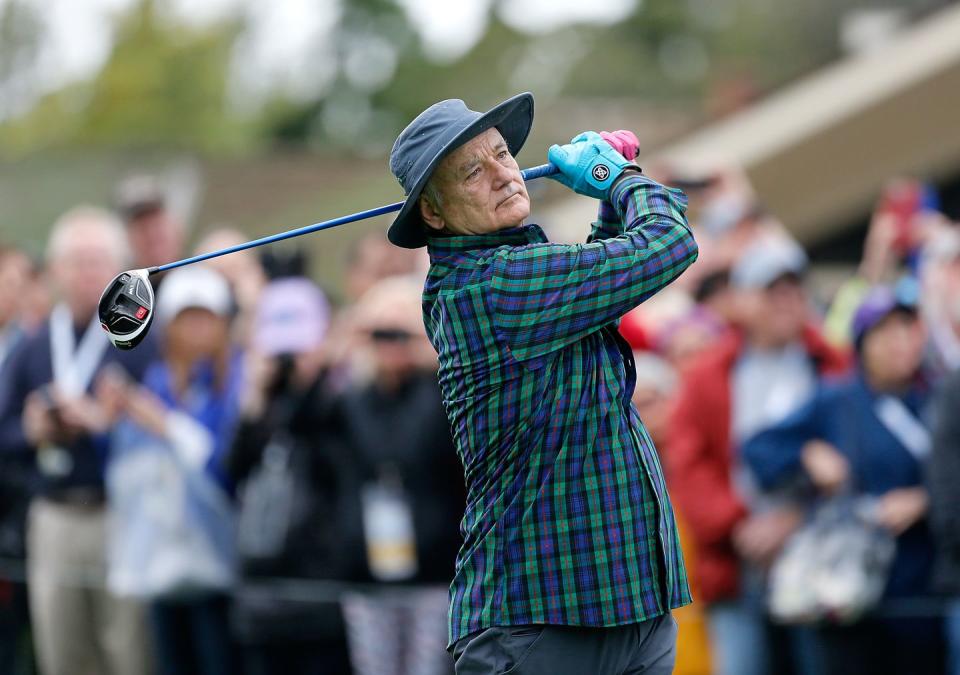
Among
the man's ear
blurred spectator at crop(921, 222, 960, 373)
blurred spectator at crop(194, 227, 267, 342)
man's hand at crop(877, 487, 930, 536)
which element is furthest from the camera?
blurred spectator at crop(194, 227, 267, 342)

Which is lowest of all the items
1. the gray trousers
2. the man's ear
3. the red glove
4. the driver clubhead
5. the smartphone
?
the gray trousers

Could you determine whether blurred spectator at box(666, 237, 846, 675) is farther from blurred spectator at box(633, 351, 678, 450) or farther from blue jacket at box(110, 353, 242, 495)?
blue jacket at box(110, 353, 242, 495)

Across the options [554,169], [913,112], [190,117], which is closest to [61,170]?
[913,112]

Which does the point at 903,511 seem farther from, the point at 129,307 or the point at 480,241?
the point at 129,307

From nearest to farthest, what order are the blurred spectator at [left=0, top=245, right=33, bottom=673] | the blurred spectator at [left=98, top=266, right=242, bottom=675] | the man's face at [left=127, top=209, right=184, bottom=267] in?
the blurred spectator at [left=98, top=266, right=242, bottom=675], the blurred spectator at [left=0, top=245, right=33, bottom=673], the man's face at [left=127, top=209, right=184, bottom=267]

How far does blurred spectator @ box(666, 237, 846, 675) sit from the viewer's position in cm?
676

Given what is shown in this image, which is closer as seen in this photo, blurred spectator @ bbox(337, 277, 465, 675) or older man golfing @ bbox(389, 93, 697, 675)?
older man golfing @ bbox(389, 93, 697, 675)

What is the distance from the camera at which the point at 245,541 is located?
7.37m

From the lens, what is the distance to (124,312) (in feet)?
14.1

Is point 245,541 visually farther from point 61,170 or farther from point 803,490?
point 61,170

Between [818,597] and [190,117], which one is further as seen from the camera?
[190,117]

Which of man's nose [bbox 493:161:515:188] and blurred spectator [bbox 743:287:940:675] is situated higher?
man's nose [bbox 493:161:515:188]

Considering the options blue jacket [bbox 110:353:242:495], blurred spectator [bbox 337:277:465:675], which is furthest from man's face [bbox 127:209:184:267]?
blurred spectator [bbox 337:277:465:675]

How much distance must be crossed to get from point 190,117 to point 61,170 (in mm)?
22632
